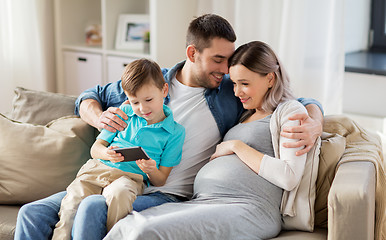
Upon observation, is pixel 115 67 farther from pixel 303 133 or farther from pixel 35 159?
→ pixel 303 133

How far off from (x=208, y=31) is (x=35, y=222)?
0.97 metres

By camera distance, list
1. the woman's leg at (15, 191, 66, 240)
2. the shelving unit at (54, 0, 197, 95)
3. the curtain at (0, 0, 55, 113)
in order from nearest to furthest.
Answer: the woman's leg at (15, 191, 66, 240) < the shelving unit at (54, 0, 197, 95) < the curtain at (0, 0, 55, 113)

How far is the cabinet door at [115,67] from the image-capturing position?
350 cm

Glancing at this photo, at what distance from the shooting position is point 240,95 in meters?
1.96

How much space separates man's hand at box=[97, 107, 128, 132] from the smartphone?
8.8 inches

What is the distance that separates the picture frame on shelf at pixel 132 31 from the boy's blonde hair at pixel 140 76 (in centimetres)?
179

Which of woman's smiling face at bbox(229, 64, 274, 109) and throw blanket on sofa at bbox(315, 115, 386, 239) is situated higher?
woman's smiling face at bbox(229, 64, 274, 109)

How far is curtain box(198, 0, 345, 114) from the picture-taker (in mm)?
3041

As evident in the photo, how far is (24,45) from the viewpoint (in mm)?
3611

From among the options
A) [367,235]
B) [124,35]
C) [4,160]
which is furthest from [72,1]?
[367,235]

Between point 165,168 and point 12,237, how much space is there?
24.4 inches

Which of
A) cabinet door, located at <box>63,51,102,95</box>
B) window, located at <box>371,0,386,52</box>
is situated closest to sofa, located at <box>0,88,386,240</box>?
cabinet door, located at <box>63,51,102,95</box>

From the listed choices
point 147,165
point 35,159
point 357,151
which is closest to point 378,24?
point 357,151

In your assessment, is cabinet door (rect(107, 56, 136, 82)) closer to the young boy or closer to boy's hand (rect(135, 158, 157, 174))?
the young boy
